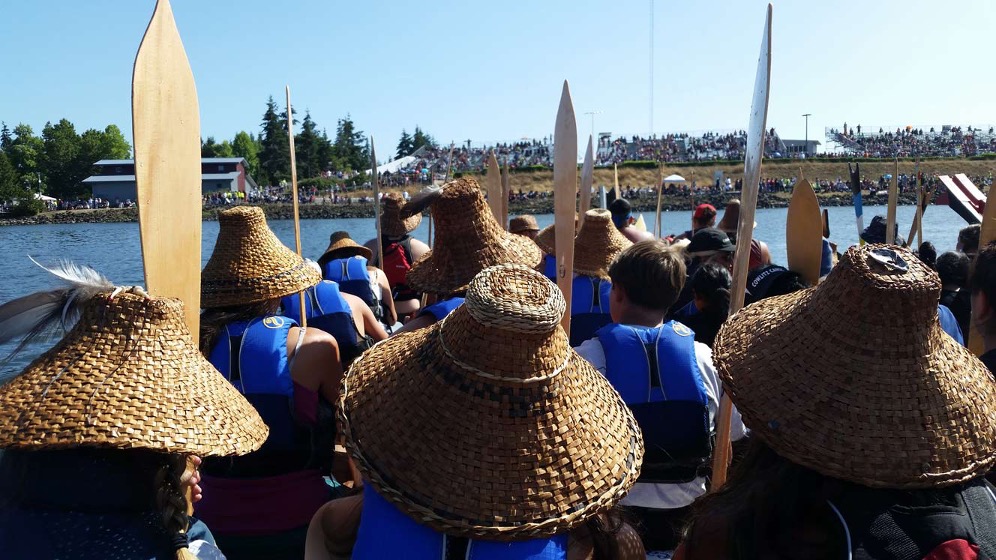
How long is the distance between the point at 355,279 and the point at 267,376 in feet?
8.66

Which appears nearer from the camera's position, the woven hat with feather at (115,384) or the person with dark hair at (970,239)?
the woven hat with feather at (115,384)

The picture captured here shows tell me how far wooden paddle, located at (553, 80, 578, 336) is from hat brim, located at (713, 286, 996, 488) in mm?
1327

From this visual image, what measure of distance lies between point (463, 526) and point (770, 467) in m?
0.73

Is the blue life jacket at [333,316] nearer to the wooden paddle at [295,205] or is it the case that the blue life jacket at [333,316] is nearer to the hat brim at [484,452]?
the wooden paddle at [295,205]

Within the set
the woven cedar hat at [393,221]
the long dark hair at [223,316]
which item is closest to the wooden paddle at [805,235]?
the long dark hair at [223,316]

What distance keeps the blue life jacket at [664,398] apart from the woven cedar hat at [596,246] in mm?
2169

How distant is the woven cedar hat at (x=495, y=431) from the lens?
1.51m

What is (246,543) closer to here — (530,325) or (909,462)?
(530,325)

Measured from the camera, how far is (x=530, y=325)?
1.51m

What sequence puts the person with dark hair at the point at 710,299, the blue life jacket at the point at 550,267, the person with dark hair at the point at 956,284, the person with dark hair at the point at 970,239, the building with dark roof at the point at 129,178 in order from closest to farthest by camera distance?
1. the person with dark hair at the point at 710,299
2. the person with dark hair at the point at 956,284
3. the person with dark hair at the point at 970,239
4. the blue life jacket at the point at 550,267
5. the building with dark roof at the point at 129,178

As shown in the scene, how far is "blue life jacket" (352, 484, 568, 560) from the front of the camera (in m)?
1.53

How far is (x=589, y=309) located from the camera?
15.5 ft

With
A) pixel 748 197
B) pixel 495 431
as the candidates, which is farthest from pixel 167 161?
pixel 748 197

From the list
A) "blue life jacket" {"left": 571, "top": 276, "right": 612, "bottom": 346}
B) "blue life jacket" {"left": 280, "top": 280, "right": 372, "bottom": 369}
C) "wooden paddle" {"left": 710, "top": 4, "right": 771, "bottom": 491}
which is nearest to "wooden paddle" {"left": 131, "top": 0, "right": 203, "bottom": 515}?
"wooden paddle" {"left": 710, "top": 4, "right": 771, "bottom": 491}
